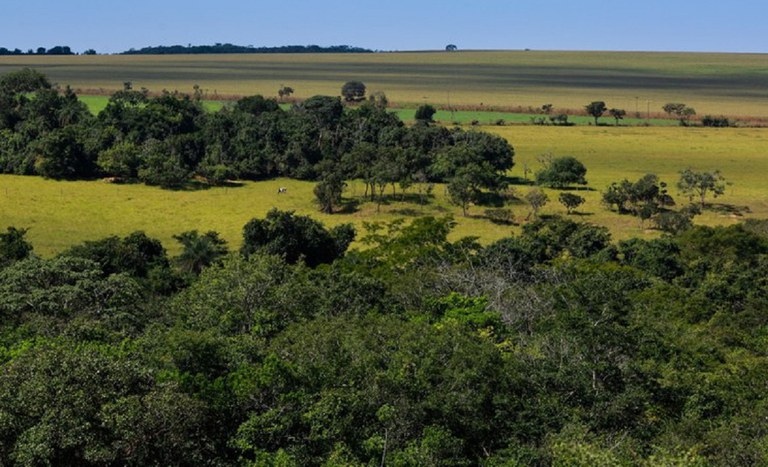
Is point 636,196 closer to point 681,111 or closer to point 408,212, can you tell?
point 408,212

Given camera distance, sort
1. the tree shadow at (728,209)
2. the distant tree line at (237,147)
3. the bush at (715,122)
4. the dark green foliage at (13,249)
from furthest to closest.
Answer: the bush at (715,122) < the distant tree line at (237,147) < the tree shadow at (728,209) < the dark green foliage at (13,249)

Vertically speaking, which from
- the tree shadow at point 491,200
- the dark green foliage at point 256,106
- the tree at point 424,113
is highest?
the dark green foliage at point 256,106

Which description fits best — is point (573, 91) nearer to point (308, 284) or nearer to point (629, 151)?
point (629, 151)

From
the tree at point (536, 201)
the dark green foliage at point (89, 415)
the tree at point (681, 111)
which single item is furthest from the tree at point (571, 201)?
the tree at point (681, 111)

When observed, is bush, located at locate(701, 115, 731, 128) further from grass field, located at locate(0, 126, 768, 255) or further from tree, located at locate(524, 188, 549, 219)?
tree, located at locate(524, 188, 549, 219)

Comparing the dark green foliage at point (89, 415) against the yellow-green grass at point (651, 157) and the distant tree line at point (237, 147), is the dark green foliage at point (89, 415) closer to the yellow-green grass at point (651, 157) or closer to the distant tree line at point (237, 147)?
the yellow-green grass at point (651, 157)

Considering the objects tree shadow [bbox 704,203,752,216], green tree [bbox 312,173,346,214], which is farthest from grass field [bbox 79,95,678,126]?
tree shadow [bbox 704,203,752,216]

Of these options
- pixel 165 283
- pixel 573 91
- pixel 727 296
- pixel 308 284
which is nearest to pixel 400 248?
pixel 308 284
